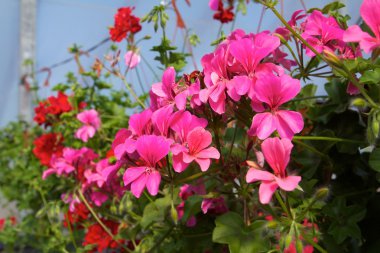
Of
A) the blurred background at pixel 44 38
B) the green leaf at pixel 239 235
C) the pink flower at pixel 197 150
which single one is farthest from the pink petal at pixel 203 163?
the blurred background at pixel 44 38

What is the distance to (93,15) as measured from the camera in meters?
3.54

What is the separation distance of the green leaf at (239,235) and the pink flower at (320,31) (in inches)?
9.3

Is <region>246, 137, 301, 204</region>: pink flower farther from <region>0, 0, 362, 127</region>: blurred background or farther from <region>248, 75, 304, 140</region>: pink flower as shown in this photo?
<region>0, 0, 362, 127</region>: blurred background

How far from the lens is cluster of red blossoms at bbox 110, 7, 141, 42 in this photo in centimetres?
113

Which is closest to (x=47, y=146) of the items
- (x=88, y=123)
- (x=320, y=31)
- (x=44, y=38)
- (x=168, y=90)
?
(x=88, y=123)

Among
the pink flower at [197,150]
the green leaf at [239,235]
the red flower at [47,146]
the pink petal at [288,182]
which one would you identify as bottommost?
the red flower at [47,146]

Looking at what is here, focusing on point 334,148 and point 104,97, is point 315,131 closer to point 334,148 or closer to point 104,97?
point 334,148

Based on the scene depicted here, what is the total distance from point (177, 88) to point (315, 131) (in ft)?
1.06

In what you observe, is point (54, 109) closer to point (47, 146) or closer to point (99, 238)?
point (47, 146)

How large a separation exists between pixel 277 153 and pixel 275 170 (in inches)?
0.7

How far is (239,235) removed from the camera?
604 millimetres

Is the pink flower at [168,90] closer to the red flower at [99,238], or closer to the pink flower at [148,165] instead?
the pink flower at [148,165]

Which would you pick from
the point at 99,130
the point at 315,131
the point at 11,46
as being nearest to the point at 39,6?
the point at 11,46

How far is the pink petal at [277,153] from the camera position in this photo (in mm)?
456
